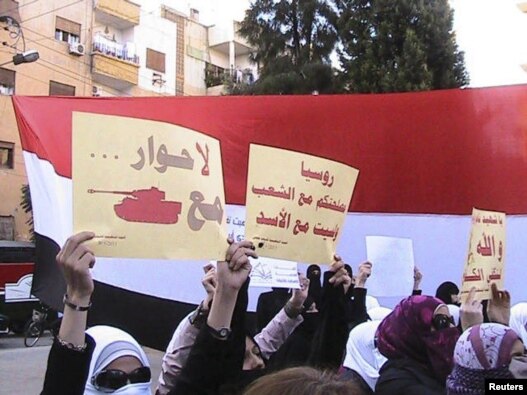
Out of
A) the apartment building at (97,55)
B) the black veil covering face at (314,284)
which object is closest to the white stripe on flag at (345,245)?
the black veil covering face at (314,284)

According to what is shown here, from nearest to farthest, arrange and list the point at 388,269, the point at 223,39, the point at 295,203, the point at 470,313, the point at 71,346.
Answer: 1. the point at 71,346
2. the point at 295,203
3. the point at 470,313
4. the point at 388,269
5. the point at 223,39

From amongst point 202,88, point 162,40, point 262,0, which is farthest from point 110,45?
point 262,0

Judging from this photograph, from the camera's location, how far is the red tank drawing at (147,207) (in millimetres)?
2305

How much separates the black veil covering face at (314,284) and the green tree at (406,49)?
6836 mm

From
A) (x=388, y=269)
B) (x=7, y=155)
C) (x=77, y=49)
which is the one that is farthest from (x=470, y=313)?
(x=77, y=49)

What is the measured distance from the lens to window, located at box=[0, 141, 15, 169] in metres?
23.8

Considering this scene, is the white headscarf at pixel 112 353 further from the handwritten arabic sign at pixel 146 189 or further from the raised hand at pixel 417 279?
the raised hand at pixel 417 279

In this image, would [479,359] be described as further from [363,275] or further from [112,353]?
[363,275]

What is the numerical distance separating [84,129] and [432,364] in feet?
→ 5.15

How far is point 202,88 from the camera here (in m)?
33.9

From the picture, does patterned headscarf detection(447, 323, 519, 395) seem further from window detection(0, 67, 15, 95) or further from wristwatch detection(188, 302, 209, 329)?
window detection(0, 67, 15, 95)

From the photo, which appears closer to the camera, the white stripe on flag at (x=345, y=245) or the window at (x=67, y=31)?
the white stripe on flag at (x=345, y=245)

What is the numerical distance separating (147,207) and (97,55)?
25.9 metres

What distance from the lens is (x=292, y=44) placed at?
44.3ft
